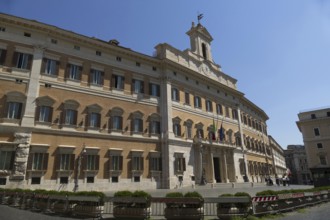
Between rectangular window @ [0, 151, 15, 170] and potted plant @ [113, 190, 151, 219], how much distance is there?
37.6 feet

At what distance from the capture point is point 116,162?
72.1 ft

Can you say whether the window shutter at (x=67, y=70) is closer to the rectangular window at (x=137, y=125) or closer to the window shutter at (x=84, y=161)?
the window shutter at (x=84, y=161)

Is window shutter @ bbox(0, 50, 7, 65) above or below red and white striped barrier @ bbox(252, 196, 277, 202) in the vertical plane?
above

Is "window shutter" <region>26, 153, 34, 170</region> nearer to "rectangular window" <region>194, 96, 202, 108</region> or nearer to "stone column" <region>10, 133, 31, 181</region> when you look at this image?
"stone column" <region>10, 133, 31, 181</region>

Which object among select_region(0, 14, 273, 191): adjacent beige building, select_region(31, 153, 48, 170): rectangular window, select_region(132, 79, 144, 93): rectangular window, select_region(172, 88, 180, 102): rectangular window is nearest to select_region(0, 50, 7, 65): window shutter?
select_region(0, 14, 273, 191): adjacent beige building

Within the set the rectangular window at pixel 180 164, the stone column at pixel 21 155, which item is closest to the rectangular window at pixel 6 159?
the stone column at pixel 21 155

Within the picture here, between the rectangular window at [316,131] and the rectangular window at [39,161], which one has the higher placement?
the rectangular window at [316,131]

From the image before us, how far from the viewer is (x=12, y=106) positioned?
60.6 ft

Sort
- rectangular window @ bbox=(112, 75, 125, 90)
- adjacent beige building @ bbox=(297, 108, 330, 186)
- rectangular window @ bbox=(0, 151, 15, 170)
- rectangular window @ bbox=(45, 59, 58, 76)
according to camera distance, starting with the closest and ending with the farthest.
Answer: rectangular window @ bbox=(0, 151, 15, 170)
rectangular window @ bbox=(45, 59, 58, 76)
rectangular window @ bbox=(112, 75, 125, 90)
adjacent beige building @ bbox=(297, 108, 330, 186)

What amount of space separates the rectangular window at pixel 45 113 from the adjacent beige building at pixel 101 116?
7 centimetres

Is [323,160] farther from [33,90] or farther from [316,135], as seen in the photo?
[33,90]

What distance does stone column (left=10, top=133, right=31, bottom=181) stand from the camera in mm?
17203

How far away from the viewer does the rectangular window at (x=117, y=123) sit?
A: 22.9 metres

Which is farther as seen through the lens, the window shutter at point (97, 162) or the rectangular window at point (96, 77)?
the rectangular window at point (96, 77)
